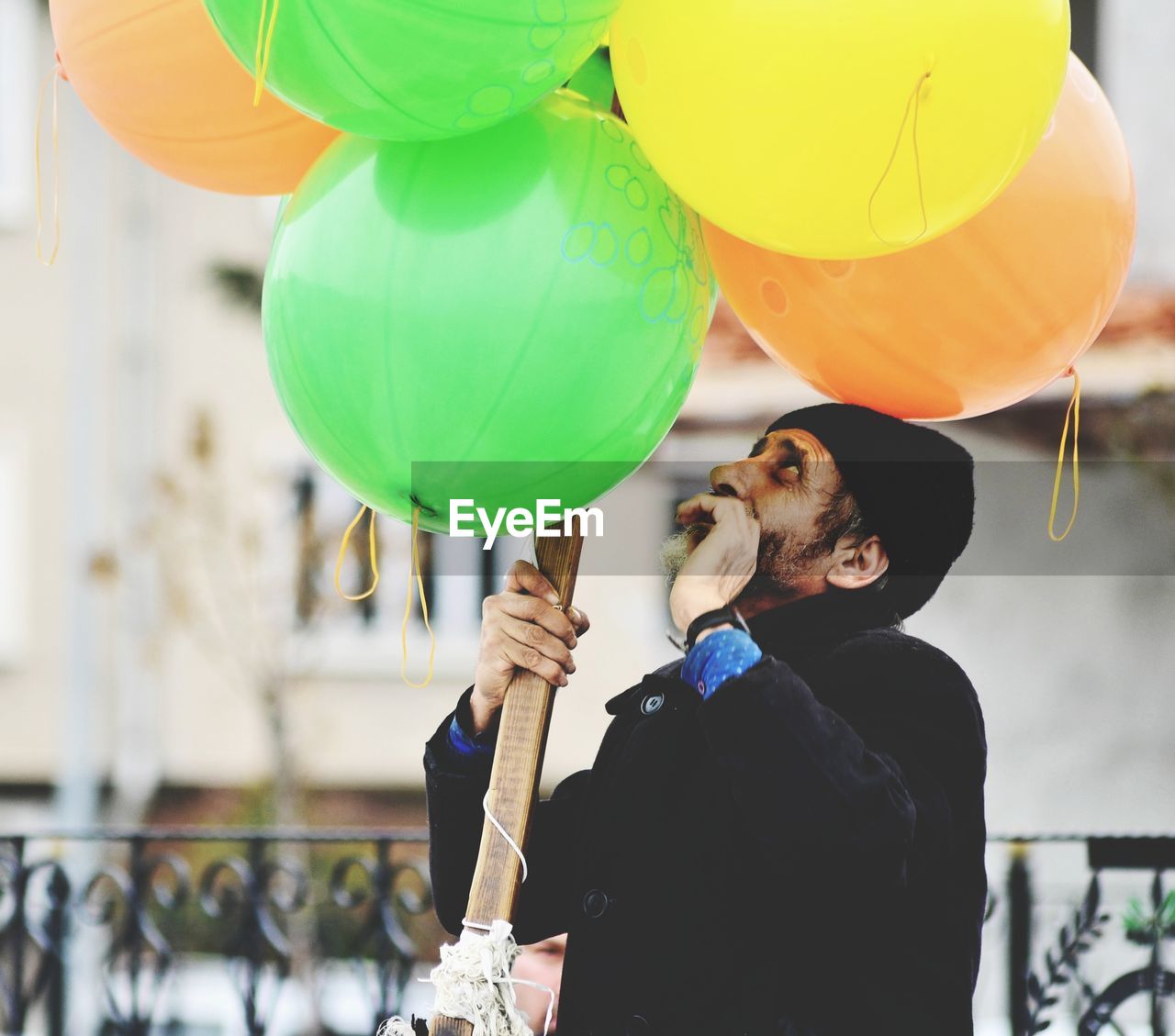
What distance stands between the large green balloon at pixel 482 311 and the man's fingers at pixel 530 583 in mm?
115

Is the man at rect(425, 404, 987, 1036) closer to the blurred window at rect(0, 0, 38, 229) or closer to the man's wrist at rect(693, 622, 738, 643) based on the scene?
the man's wrist at rect(693, 622, 738, 643)

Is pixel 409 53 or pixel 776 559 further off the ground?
pixel 409 53

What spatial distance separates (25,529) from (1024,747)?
6.35 meters

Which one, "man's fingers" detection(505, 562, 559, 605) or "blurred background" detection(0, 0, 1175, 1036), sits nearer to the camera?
"man's fingers" detection(505, 562, 559, 605)

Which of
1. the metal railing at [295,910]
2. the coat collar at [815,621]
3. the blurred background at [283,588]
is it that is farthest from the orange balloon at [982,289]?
the blurred background at [283,588]

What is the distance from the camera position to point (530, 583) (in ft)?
5.09

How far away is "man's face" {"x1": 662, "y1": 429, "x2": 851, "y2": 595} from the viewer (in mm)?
1541

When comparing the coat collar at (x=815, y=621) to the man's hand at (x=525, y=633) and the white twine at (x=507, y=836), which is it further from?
the white twine at (x=507, y=836)

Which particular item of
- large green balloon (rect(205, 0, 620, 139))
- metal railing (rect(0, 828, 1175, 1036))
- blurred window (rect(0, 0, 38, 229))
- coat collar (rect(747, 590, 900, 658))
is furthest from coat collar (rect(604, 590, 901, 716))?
blurred window (rect(0, 0, 38, 229))

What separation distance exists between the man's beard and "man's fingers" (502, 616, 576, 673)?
149 millimetres

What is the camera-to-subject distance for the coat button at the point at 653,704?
5.14 ft

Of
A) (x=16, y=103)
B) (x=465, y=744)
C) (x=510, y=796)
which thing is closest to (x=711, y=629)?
(x=510, y=796)

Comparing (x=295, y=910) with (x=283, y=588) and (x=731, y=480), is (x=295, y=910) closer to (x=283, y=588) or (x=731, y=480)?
(x=731, y=480)

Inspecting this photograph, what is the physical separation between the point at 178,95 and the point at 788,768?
108cm
